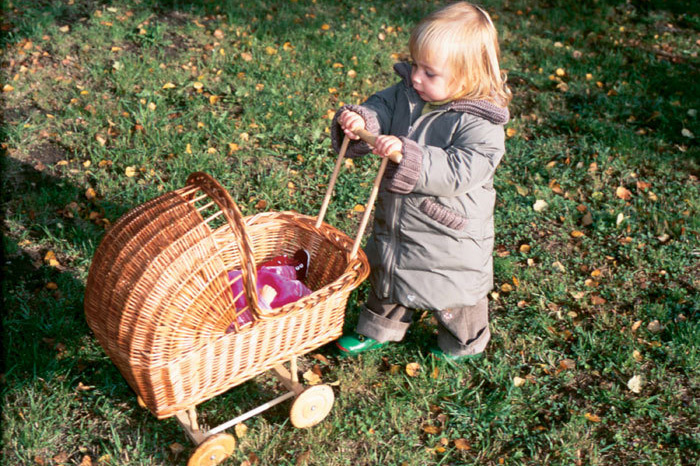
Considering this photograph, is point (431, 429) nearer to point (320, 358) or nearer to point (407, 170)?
point (320, 358)

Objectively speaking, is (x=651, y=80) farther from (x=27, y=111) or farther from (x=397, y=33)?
(x=27, y=111)

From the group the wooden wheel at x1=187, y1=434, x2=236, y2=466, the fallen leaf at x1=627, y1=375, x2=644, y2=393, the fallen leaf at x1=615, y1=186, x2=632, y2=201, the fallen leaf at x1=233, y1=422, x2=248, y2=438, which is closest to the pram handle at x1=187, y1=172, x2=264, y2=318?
the wooden wheel at x1=187, y1=434, x2=236, y2=466

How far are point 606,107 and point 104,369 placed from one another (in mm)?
4321

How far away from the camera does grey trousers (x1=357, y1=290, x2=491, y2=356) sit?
3.10 metres

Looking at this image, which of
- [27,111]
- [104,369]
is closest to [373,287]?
[104,369]

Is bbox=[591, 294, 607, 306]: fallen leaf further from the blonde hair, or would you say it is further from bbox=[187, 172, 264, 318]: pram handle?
bbox=[187, 172, 264, 318]: pram handle

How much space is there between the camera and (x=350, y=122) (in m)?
2.59

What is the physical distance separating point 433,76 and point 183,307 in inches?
50.1

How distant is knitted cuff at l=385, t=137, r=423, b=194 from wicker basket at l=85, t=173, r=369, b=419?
1.08ft

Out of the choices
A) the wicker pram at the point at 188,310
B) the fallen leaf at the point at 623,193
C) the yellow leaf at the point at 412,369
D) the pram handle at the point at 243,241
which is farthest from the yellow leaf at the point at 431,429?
the fallen leaf at the point at 623,193

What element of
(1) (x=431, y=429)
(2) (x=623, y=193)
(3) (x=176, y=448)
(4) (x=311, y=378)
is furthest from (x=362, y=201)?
(3) (x=176, y=448)

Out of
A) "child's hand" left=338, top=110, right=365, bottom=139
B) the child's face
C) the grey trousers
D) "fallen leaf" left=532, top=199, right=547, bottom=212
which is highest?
the child's face

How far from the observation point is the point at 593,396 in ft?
10.3

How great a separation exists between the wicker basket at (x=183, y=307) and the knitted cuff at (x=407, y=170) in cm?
33
